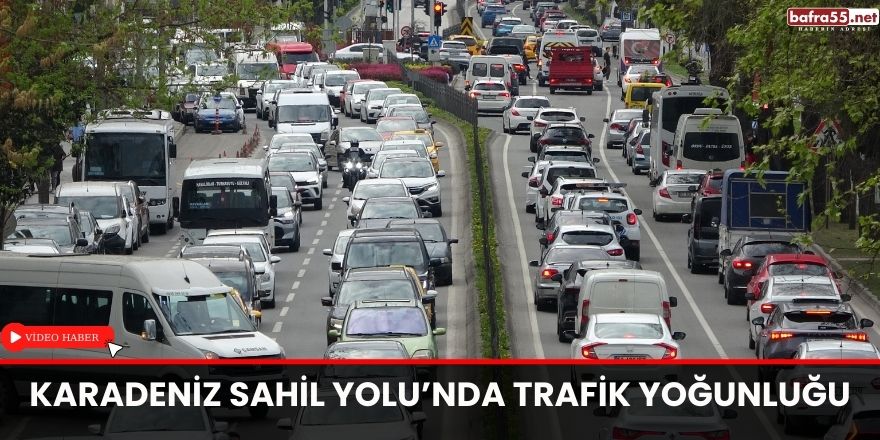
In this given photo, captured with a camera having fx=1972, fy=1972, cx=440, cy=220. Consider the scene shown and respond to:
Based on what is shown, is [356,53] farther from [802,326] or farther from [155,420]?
[155,420]

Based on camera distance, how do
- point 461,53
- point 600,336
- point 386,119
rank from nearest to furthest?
1. point 600,336
2. point 386,119
3. point 461,53

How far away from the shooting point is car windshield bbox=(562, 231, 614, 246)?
38.7 m

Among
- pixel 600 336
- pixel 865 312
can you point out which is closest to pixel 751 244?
pixel 865 312

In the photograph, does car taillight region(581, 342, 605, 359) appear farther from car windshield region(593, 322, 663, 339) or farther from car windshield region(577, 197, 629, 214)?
car windshield region(577, 197, 629, 214)

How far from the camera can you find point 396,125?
63.9m

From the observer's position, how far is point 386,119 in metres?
64.6

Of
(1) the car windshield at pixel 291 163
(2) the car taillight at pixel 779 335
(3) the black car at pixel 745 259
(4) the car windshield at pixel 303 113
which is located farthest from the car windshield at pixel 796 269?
(4) the car windshield at pixel 303 113

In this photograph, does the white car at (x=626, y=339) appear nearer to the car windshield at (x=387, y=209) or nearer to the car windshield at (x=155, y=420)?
the car windshield at (x=155, y=420)

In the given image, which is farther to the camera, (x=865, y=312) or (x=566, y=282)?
(x=865, y=312)

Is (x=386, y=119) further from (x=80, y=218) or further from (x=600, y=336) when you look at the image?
(x=600, y=336)

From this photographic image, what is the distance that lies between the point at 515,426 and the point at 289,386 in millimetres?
4877

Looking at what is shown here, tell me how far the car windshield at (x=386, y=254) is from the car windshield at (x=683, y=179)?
1364 cm

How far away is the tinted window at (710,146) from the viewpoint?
170 feet

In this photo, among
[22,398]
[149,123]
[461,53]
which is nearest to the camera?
[22,398]
